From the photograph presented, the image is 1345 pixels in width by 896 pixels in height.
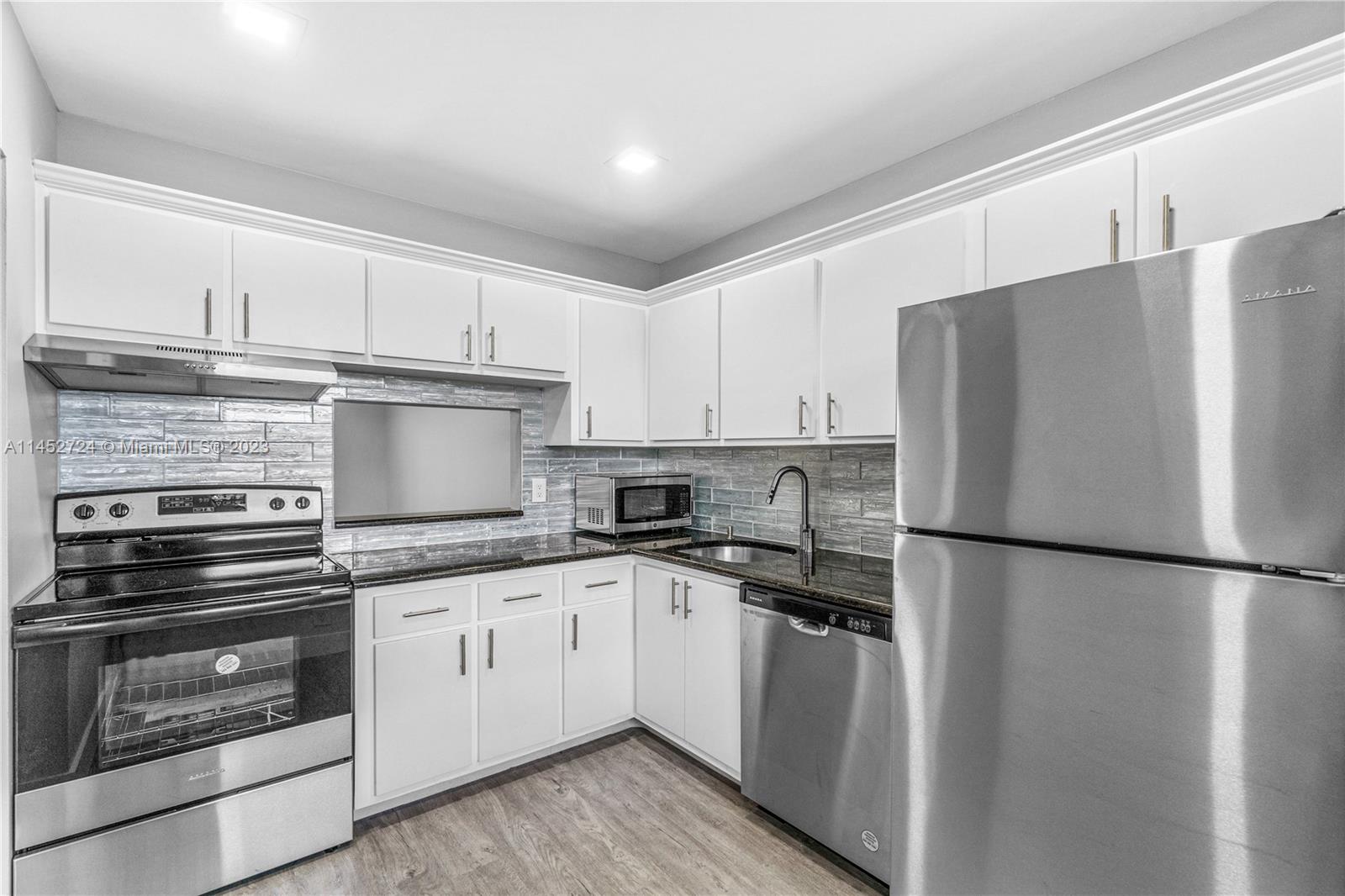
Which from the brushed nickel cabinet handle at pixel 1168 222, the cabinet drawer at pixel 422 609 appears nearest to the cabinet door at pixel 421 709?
the cabinet drawer at pixel 422 609

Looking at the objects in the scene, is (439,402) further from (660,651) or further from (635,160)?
(660,651)

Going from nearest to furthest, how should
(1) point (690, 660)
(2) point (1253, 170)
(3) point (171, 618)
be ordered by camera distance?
(2) point (1253, 170), (3) point (171, 618), (1) point (690, 660)

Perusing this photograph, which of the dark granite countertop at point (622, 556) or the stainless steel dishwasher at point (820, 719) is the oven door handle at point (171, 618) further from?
the stainless steel dishwasher at point (820, 719)

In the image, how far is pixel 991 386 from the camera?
1.40 m

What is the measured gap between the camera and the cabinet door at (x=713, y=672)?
8.08ft

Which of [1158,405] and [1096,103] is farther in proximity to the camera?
[1096,103]

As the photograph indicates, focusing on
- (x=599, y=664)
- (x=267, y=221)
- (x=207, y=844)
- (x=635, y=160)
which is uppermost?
(x=635, y=160)

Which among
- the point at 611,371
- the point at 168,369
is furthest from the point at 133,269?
the point at 611,371

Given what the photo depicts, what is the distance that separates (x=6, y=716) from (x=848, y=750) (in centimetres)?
239

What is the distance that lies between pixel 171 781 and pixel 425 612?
33.7 inches

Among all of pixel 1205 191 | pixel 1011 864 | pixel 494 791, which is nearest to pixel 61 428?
pixel 494 791

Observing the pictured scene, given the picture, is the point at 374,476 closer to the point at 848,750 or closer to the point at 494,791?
the point at 494,791

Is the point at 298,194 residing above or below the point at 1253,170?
above

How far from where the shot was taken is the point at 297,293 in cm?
239
